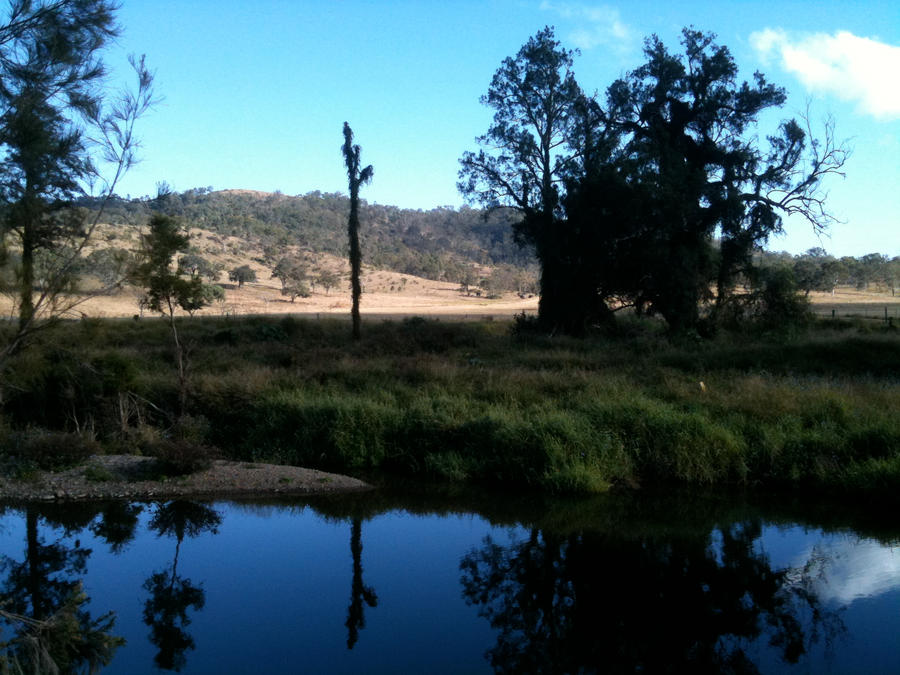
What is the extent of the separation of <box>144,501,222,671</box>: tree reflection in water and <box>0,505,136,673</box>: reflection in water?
0.60m

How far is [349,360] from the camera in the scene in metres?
26.2

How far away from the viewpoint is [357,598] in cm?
1035

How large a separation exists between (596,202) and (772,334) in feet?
34.9

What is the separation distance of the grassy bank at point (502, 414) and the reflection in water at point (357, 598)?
14.4 feet

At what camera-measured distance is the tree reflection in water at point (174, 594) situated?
8758 mm

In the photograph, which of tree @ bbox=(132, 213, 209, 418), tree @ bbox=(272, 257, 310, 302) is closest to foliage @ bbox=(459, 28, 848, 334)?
tree @ bbox=(132, 213, 209, 418)

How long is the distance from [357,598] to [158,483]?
7033 millimetres

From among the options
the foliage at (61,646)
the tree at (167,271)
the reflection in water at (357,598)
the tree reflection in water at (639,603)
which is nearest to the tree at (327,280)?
the tree at (167,271)

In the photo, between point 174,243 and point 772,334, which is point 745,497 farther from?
point 772,334

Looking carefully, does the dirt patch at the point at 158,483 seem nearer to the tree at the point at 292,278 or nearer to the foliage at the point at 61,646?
the foliage at the point at 61,646

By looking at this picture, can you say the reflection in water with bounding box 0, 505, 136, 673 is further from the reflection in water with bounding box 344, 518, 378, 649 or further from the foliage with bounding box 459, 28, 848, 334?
the foliage with bounding box 459, 28, 848, 334

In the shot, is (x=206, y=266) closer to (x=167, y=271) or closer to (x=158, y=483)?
(x=167, y=271)

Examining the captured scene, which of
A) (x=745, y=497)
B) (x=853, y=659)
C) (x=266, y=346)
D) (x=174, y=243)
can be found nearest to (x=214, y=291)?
(x=266, y=346)

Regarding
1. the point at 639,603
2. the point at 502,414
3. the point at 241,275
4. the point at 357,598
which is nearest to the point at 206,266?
the point at 241,275
